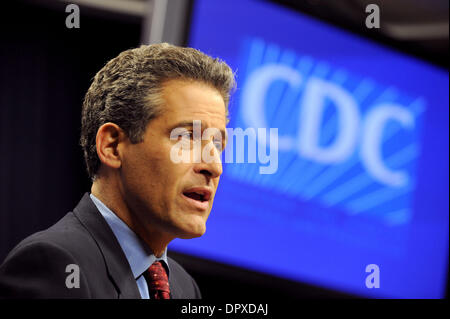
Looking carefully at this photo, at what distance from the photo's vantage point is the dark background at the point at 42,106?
105 inches

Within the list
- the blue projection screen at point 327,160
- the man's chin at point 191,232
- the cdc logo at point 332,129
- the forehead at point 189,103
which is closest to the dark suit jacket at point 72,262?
the man's chin at point 191,232

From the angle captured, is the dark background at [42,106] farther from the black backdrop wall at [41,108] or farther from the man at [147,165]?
the man at [147,165]

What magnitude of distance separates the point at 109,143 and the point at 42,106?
1.77 meters

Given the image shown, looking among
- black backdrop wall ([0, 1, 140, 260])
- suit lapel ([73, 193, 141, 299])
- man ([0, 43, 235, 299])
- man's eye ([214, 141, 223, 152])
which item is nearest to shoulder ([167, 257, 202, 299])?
man ([0, 43, 235, 299])

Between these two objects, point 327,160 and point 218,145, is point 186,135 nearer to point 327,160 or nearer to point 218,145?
point 218,145

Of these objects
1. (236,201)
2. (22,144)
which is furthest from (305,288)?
(22,144)

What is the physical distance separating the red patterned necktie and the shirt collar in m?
0.02

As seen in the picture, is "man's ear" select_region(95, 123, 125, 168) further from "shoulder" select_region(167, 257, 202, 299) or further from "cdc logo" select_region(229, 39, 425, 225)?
"cdc logo" select_region(229, 39, 425, 225)

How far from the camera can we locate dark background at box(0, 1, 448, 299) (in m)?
2.66

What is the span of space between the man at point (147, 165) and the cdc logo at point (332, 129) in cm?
74

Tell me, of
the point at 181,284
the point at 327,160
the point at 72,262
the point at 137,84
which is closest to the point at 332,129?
the point at 327,160

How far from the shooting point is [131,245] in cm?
107

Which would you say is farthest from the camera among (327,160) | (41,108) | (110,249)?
(41,108)

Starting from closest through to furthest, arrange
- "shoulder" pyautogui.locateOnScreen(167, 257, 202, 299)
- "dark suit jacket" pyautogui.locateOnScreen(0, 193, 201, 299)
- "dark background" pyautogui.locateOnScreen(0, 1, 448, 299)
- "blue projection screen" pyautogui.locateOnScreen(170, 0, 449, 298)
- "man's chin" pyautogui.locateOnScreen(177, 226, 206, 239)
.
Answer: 1. "dark suit jacket" pyautogui.locateOnScreen(0, 193, 201, 299)
2. "man's chin" pyautogui.locateOnScreen(177, 226, 206, 239)
3. "shoulder" pyautogui.locateOnScreen(167, 257, 202, 299)
4. "blue projection screen" pyautogui.locateOnScreen(170, 0, 449, 298)
5. "dark background" pyautogui.locateOnScreen(0, 1, 448, 299)
